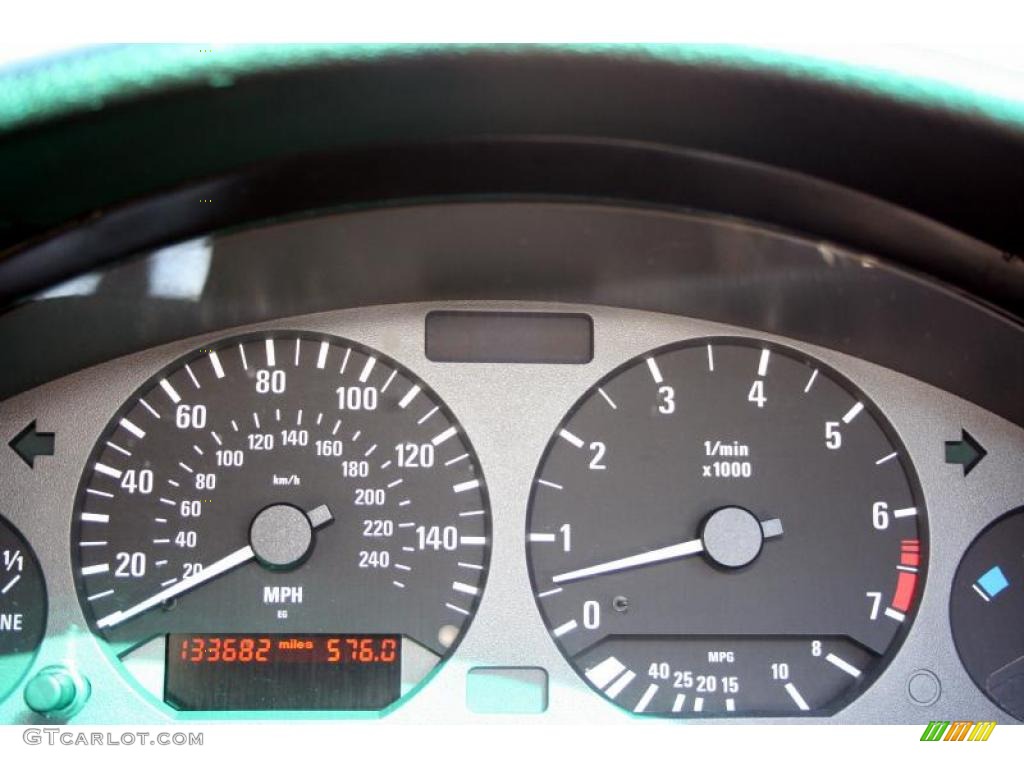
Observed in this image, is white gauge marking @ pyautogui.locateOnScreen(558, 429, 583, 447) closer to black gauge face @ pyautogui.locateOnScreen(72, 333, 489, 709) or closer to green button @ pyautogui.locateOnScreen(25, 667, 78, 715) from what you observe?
black gauge face @ pyautogui.locateOnScreen(72, 333, 489, 709)

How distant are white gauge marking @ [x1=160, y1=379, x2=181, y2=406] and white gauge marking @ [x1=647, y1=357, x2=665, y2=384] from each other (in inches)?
43.7

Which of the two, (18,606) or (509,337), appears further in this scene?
(509,337)

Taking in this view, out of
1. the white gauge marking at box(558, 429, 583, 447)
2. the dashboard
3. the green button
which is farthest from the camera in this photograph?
the white gauge marking at box(558, 429, 583, 447)

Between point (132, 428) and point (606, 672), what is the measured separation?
1.23m

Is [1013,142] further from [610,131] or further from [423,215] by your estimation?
[423,215]

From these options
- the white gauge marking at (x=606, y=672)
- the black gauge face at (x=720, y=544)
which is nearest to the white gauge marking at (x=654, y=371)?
the black gauge face at (x=720, y=544)

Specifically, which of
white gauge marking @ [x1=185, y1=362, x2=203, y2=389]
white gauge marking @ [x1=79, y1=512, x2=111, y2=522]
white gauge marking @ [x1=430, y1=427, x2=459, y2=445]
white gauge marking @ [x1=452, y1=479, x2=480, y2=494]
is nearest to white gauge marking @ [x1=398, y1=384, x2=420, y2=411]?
white gauge marking @ [x1=430, y1=427, x2=459, y2=445]

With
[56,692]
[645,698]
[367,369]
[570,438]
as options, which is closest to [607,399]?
[570,438]

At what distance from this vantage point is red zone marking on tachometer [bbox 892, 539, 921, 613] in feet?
10.7

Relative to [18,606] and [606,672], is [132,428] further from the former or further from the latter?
[606,672]

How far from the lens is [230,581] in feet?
10.4

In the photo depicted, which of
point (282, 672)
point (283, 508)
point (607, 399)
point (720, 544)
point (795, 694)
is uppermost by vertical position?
point (607, 399)

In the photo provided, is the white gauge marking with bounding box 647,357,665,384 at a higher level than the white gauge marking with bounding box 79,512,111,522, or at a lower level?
higher

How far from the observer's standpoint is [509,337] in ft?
11.1
